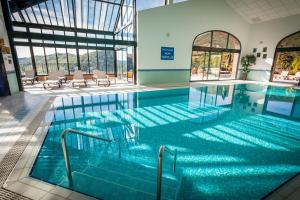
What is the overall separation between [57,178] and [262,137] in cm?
395

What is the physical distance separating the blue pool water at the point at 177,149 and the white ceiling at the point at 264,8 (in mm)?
7210

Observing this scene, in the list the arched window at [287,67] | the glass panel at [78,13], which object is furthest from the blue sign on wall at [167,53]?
the arched window at [287,67]

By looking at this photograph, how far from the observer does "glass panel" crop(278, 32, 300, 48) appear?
9.85m

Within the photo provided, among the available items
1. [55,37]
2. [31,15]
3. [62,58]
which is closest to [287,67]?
[55,37]

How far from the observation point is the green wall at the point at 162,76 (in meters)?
8.95

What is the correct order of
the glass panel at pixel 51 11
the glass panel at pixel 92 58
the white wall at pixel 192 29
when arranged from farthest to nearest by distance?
the glass panel at pixel 92 58 < the glass panel at pixel 51 11 < the white wall at pixel 192 29

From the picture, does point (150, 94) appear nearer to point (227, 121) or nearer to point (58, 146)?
point (227, 121)

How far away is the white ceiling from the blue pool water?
7.21 metres

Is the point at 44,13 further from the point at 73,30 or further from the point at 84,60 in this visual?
the point at 84,60

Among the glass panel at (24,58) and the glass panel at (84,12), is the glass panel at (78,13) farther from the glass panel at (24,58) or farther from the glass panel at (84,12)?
the glass panel at (24,58)

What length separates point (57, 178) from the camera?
2.06m

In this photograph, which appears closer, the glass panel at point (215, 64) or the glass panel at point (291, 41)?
the glass panel at point (291, 41)

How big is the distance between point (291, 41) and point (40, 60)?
1612cm

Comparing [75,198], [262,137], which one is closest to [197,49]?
[262,137]
